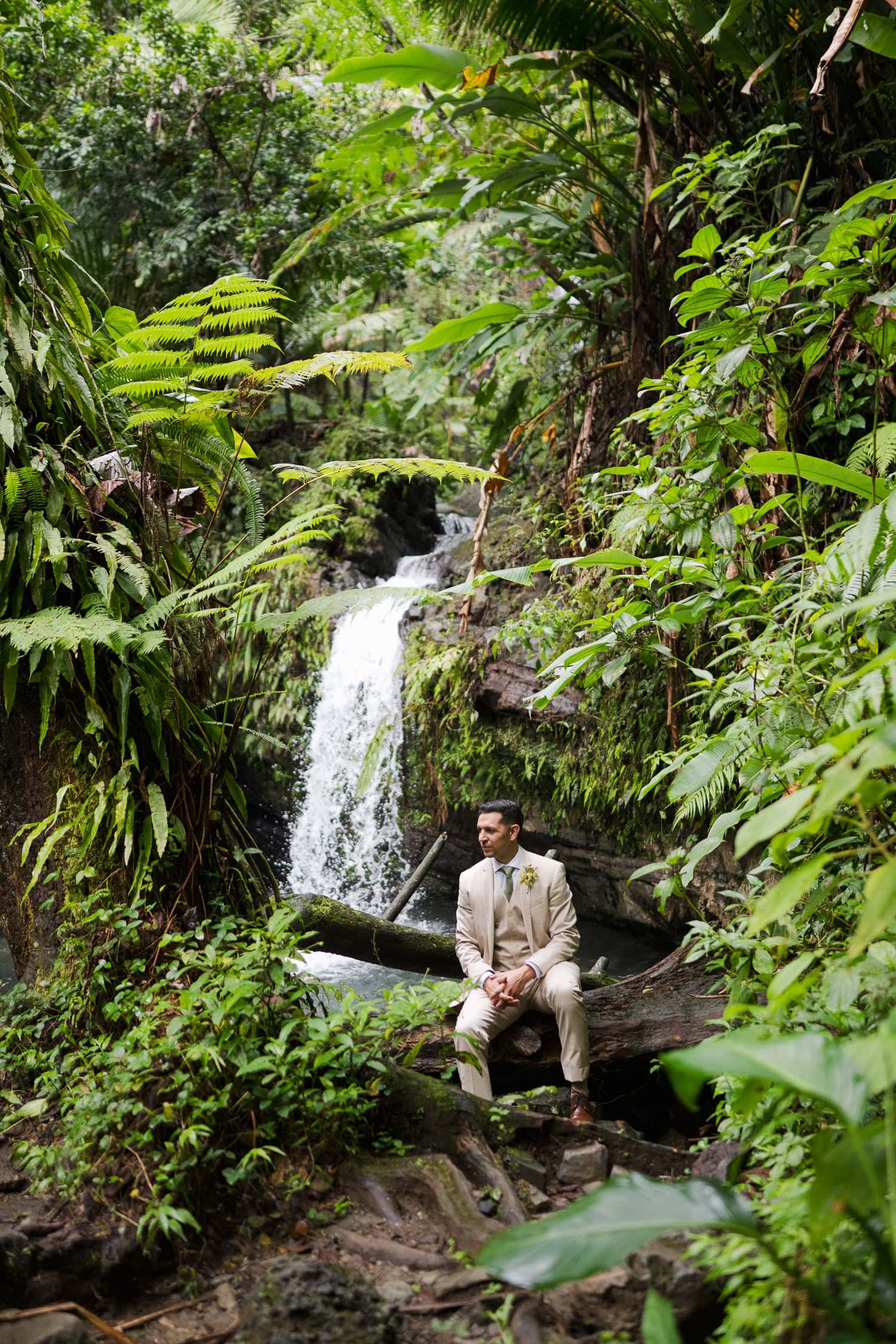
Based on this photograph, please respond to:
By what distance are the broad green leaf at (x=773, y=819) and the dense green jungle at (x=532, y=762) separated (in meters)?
0.01

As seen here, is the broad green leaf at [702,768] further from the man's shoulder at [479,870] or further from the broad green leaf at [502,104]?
the broad green leaf at [502,104]

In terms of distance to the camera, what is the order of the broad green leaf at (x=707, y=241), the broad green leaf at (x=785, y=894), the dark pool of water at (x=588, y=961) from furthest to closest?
the dark pool of water at (x=588, y=961)
the broad green leaf at (x=707, y=241)
the broad green leaf at (x=785, y=894)

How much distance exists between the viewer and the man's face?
3.44m

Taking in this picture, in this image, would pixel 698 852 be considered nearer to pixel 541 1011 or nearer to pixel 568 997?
pixel 568 997

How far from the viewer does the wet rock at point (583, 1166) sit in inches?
92.1

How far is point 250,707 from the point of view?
7.68 metres

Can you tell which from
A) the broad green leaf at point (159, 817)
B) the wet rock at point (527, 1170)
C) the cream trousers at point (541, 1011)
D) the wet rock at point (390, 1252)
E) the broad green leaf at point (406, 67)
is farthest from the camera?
the broad green leaf at point (406, 67)

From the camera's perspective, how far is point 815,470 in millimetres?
2570

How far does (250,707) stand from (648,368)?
4.39 m

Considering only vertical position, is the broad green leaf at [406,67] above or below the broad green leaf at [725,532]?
above

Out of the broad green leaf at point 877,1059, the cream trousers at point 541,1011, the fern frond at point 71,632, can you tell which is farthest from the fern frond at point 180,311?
the broad green leaf at point 877,1059

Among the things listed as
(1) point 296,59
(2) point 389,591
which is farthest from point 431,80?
(1) point 296,59

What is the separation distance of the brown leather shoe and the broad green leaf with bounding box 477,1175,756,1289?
1.93 m

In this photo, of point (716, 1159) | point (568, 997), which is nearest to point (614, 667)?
point (568, 997)
